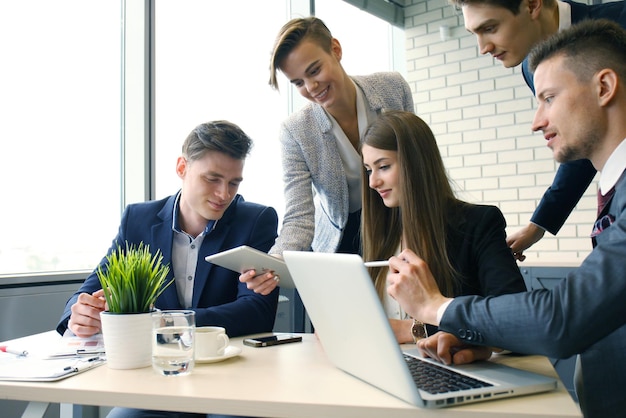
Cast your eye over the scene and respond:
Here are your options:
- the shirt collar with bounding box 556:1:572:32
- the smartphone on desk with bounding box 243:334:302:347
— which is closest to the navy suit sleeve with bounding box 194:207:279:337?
the smartphone on desk with bounding box 243:334:302:347

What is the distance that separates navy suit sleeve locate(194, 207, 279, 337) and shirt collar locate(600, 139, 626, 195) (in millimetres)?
934

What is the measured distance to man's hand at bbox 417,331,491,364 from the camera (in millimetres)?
1114

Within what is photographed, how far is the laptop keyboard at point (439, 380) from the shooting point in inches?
35.6

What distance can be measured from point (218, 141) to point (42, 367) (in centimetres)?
91

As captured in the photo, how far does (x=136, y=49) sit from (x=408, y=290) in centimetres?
221

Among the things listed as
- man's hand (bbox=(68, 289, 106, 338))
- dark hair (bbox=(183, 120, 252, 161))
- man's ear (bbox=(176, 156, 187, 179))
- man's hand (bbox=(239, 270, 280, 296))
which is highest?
dark hair (bbox=(183, 120, 252, 161))

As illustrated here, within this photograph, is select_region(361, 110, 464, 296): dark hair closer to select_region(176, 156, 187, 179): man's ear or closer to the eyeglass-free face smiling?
the eyeglass-free face smiling

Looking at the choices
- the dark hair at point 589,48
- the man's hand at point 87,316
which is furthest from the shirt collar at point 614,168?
the man's hand at point 87,316

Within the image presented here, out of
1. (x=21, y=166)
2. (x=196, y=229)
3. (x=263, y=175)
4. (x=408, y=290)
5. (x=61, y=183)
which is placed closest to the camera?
(x=408, y=290)

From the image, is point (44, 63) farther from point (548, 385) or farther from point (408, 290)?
point (548, 385)

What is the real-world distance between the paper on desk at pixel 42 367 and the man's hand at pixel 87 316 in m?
0.19

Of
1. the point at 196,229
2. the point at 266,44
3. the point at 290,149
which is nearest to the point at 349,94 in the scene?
the point at 290,149

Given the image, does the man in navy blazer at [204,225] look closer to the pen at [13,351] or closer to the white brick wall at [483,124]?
the pen at [13,351]

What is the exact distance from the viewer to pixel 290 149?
2.14m
